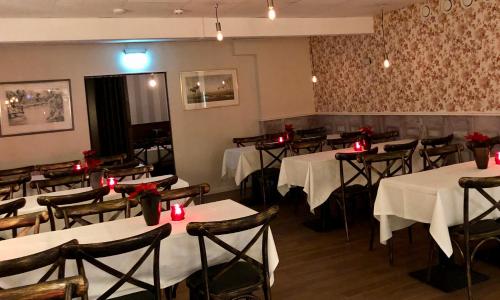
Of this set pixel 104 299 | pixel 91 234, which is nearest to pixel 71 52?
pixel 91 234

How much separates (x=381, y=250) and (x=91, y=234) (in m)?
2.62

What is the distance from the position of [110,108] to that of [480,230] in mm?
6793

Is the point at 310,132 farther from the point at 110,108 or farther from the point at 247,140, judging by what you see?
the point at 110,108

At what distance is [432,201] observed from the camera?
3.22 meters

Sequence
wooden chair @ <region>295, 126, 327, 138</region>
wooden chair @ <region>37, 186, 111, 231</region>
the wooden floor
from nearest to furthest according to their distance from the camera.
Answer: wooden chair @ <region>37, 186, 111, 231</region>
the wooden floor
wooden chair @ <region>295, 126, 327, 138</region>

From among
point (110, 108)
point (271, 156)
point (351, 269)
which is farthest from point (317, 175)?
point (110, 108)

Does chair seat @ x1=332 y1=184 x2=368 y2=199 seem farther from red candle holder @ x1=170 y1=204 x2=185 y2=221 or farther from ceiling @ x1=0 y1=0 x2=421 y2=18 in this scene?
red candle holder @ x1=170 y1=204 x2=185 y2=221

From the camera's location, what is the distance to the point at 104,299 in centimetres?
234

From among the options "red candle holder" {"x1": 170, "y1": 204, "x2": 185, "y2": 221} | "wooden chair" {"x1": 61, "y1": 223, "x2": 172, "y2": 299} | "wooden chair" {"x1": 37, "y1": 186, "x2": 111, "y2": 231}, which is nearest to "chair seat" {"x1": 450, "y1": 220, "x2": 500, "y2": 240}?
"red candle holder" {"x1": 170, "y1": 204, "x2": 185, "y2": 221}

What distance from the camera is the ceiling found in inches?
187

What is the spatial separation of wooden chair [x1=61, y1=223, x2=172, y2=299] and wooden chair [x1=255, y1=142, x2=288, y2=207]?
3777 millimetres

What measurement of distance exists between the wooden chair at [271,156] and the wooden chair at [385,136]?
1.16 meters

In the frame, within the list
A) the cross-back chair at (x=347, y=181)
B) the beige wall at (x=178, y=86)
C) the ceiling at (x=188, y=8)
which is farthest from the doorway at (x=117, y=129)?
the cross-back chair at (x=347, y=181)

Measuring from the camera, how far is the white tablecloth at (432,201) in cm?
317
